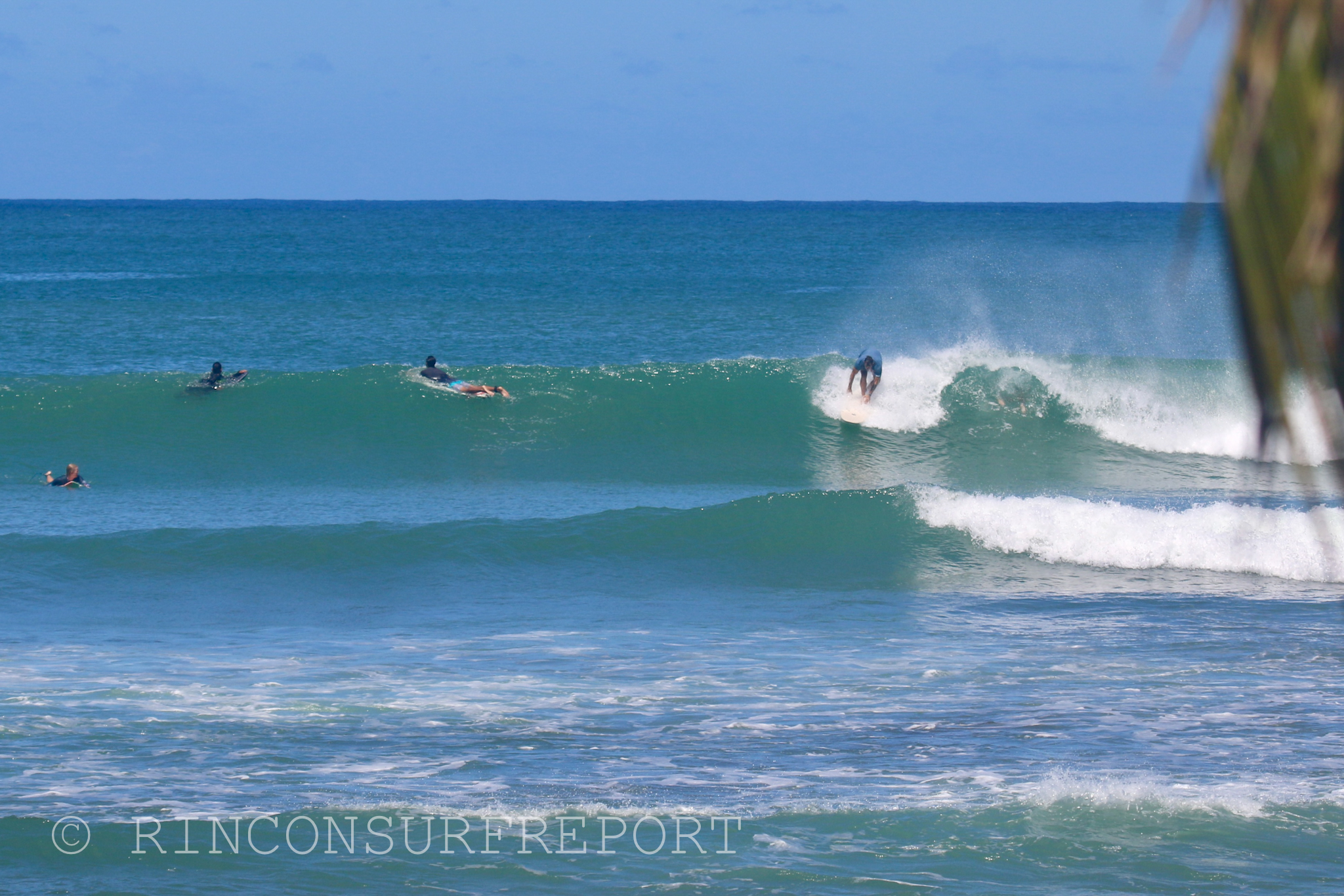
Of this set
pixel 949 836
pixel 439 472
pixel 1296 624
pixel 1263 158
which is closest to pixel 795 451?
pixel 439 472

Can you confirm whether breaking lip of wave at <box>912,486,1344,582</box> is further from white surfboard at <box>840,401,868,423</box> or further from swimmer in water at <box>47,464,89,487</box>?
swimmer in water at <box>47,464,89,487</box>

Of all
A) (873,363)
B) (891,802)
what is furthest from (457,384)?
(891,802)

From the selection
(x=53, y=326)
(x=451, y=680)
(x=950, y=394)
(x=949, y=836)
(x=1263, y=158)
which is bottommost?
(x=949, y=836)


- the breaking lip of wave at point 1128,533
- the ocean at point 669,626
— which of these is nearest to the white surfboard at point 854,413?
the ocean at point 669,626

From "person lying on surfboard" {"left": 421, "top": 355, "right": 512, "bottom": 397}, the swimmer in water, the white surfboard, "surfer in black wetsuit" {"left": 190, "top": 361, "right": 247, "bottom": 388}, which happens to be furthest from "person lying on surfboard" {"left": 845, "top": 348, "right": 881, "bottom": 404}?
the swimmer in water

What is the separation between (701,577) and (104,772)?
8149mm

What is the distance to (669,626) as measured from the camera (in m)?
12.2

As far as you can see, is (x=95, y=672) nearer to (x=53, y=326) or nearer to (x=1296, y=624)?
(x=1296, y=624)

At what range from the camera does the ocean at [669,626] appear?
6551 mm

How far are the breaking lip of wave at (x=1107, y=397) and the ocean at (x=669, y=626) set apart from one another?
0.12 metres

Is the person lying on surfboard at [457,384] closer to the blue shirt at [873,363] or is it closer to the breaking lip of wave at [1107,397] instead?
the breaking lip of wave at [1107,397]

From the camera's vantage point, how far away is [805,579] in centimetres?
1476

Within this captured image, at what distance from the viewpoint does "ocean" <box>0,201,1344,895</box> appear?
6551 millimetres

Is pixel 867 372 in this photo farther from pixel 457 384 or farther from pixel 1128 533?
pixel 1128 533
